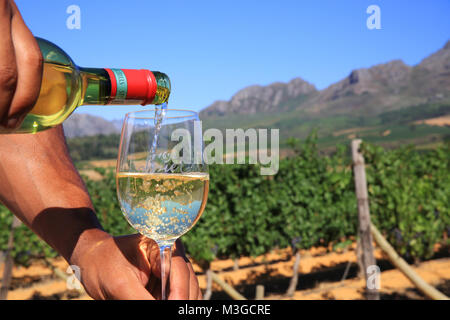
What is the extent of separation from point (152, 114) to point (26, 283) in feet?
34.8

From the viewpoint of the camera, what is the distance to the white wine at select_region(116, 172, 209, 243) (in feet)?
3.76

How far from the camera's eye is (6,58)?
669 mm

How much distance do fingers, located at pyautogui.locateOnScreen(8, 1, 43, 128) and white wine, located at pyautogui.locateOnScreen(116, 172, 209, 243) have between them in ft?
1.53

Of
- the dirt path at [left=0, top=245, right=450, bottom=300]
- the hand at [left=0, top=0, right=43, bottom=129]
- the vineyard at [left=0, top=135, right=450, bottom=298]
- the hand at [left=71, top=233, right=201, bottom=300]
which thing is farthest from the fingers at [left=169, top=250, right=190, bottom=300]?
the dirt path at [left=0, top=245, right=450, bottom=300]

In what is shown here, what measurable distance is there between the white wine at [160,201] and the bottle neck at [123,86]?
206 millimetres

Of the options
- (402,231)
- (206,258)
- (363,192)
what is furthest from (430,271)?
(206,258)

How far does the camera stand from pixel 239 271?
992 cm

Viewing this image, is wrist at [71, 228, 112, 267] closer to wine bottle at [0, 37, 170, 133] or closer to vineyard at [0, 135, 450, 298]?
wine bottle at [0, 37, 170, 133]

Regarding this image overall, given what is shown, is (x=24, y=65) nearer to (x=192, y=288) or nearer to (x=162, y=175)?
(x=162, y=175)

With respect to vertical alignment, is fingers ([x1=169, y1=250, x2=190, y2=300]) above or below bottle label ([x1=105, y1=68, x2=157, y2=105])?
below

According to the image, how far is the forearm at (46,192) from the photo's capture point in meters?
1.33

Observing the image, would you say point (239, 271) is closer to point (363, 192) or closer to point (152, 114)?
point (363, 192)
